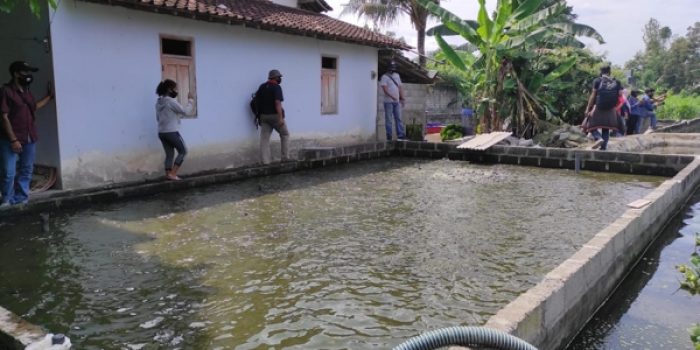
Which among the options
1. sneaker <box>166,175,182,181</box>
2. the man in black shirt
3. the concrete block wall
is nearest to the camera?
the concrete block wall

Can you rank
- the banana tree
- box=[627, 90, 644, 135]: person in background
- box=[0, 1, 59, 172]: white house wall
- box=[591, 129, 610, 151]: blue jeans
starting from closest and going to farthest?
box=[0, 1, 59, 172]: white house wall
box=[591, 129, 610, 151]: blue jeans
the banana tree
box=[627, 90, 644, 135]: person in background

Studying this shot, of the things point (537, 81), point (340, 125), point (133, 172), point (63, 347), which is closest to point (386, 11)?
point (537, 81)

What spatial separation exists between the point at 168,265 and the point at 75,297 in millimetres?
967

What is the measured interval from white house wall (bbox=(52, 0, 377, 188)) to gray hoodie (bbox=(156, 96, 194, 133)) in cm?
59

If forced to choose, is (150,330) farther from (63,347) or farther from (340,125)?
(340,125)

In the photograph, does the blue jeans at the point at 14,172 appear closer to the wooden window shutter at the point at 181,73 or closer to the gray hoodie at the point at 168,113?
the gray hoodie at the point at 168,113

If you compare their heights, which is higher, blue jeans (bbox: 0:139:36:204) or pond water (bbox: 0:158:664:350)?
blue jeans (bbox: 0:139:36:204)

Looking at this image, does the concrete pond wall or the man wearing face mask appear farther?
the man wearing face mask

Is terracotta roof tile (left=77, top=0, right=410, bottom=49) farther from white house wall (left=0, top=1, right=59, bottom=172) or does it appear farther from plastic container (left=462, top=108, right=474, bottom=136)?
plastic container (left=462, top=108, right=474, bottom=136)

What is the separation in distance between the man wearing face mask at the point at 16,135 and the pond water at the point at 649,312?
7.03m

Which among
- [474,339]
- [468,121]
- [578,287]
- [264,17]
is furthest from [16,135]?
[468,121]

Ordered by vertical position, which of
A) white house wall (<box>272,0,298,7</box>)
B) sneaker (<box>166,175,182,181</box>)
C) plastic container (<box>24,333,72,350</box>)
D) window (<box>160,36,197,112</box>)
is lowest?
plastic container (<box>24,333,72,350</box>)

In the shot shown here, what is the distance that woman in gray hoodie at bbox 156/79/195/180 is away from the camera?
8.89 m

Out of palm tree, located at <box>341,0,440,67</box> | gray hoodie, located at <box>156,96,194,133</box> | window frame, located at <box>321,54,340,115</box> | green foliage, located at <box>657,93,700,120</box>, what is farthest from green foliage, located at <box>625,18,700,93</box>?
gray hoodie, located at <box>156,96,194,133</box>
